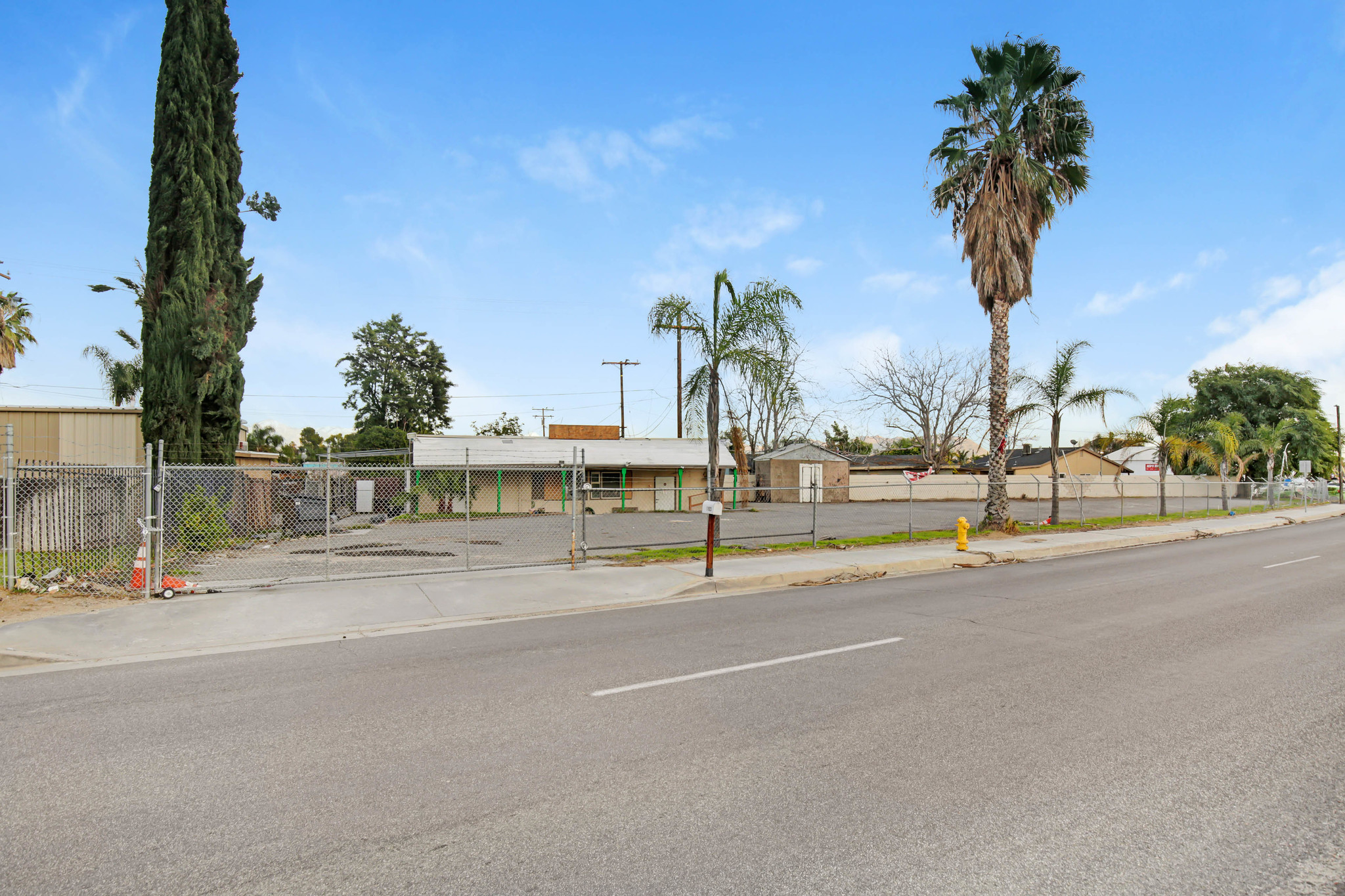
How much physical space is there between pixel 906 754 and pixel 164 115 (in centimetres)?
2321

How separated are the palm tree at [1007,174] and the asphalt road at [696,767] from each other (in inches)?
522

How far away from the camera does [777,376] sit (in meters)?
23.0

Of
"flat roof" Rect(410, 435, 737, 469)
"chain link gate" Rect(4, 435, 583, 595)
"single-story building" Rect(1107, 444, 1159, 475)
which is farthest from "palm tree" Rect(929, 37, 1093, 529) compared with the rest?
"single-story building" Rect(1107, 444, 1159, 475)

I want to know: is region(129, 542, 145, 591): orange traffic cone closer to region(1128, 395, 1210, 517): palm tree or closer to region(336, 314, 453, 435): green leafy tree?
region(1128, 395, 1210, 517): palm tree

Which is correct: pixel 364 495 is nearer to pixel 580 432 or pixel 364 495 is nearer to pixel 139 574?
pixel 580 432

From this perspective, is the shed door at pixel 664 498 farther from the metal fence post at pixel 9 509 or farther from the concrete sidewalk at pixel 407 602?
the metal fence post at pixel 9 509

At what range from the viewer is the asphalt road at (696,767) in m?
3.14

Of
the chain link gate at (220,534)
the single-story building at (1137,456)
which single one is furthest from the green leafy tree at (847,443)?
the chain link gate at (220,534)

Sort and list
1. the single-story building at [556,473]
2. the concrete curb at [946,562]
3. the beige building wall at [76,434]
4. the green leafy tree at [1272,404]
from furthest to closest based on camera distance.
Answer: the green leafy tree at [1272,404]
the single-story building at [556,473]
the beige building wall at [76,434]
the concrete curb at [946,562]

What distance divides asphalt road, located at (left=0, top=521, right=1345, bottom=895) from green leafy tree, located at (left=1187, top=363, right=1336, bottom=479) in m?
62.3

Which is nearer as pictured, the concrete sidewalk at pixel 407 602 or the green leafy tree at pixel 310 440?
the concrete sidewalk at pixel 407 602

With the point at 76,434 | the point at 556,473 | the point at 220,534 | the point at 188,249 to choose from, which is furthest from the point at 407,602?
the point at 556,473

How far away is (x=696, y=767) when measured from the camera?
4.20 m

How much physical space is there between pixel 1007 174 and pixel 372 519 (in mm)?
23787
